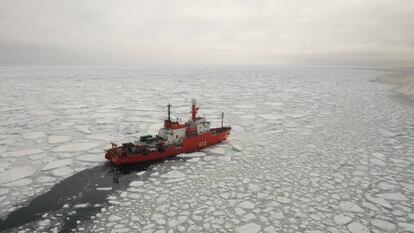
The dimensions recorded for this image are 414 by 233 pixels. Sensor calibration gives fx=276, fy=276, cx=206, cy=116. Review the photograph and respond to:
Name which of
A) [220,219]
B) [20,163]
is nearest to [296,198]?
[220,219]

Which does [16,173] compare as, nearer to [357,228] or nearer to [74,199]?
[74,199]

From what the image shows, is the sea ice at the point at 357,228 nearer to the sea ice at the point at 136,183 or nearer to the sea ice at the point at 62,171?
the sea ice at the point at 136,183

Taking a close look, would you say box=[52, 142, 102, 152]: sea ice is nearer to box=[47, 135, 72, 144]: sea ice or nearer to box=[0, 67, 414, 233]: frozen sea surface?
box=[0, 67, 414, 233]: frozen sea surface

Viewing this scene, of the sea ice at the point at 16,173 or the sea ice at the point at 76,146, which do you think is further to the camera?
the sea ice at the point at 76,146

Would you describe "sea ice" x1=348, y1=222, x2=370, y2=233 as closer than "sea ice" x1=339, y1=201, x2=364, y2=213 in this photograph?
Yes

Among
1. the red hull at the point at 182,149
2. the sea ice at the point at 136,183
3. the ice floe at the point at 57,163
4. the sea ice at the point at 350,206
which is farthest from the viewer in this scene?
the red hull at the point at 182,149

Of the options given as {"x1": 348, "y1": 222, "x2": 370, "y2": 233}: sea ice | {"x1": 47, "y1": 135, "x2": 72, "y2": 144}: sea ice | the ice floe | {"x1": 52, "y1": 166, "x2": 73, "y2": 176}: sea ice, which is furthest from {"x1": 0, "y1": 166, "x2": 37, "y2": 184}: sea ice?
{"x1": 348, "y1": 222, "x2": 370, "y2": 233}: sea ice

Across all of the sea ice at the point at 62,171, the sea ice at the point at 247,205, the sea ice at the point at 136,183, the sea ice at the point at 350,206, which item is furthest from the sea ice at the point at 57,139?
the sea ice at the point at 350,206

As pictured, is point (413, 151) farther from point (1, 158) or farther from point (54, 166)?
point (1, 158)
